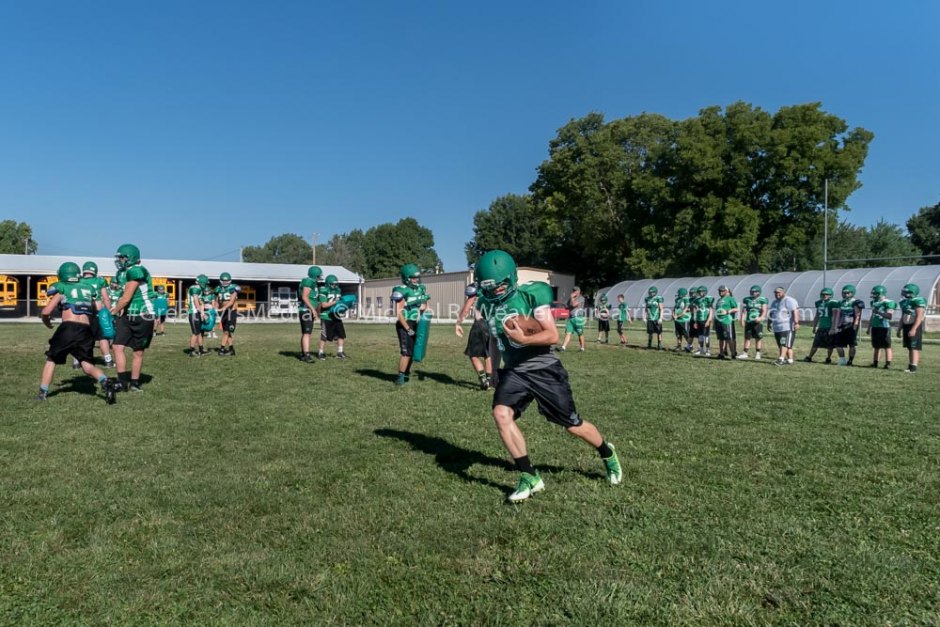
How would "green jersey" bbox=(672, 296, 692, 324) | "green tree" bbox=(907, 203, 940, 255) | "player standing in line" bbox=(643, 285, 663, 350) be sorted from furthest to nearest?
1. "green tree" bbox=(907, 203, 940, 255)
2. "player standing in line" bbox=(643, 285, 663, 350)
3. "green jersey" bbox=(672, 296, 692, 324)

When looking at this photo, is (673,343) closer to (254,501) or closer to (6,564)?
(254,501)

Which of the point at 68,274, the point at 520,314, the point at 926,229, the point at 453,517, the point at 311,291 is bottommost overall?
the point at 453,517

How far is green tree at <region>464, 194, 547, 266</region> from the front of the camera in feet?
233

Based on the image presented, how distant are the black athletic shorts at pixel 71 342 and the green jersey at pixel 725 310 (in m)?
14.6

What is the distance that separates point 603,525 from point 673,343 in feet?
64.4

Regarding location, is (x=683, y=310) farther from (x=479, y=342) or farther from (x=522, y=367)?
(x=522, y=367)

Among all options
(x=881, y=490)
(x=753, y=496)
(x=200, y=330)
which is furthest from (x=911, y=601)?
(x=200, y=330)

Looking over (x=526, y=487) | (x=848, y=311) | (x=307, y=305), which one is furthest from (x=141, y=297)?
(x=848, y=311)

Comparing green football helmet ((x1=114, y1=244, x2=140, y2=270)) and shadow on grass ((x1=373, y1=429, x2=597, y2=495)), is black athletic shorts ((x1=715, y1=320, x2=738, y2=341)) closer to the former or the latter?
shadow on grass ((x1=373, y1=429, x2=597, y2=495))

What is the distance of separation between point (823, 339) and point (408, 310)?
12.1 meters

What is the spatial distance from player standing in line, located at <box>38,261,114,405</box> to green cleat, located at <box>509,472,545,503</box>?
264 inches

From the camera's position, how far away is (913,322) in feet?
47.2

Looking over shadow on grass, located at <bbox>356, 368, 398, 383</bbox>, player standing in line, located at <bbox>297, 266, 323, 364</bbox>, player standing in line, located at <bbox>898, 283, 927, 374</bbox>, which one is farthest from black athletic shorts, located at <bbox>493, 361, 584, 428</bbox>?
player standing in line, located at <bbox>898, 283, 927, 374</bbox>

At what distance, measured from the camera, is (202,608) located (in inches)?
126
